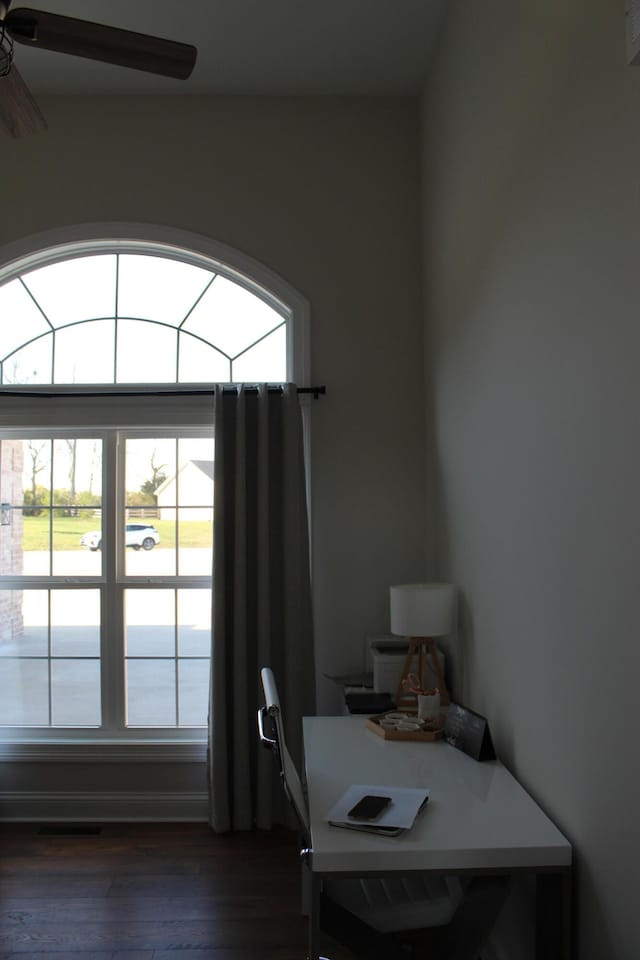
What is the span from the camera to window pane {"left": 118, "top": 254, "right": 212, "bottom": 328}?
4.13 meters

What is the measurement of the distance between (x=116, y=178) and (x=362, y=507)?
2095 mm

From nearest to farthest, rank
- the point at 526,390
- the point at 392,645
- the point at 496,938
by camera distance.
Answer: the point at 526,390, the point at 496,938, the point at 392,645

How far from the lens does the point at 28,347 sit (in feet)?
13.5

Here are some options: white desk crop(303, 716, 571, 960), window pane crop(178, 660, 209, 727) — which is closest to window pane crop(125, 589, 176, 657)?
window pane crop(178, 660, 209, 727)

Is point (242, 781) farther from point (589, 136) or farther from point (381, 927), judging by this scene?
point (589, 136)

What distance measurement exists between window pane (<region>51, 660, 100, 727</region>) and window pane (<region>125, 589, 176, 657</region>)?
9.0 inches

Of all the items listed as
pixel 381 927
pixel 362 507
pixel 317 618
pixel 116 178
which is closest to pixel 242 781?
pixel 317 618

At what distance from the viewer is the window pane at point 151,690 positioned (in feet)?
13.3

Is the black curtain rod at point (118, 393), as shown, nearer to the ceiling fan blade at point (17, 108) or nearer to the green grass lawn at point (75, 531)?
the green grass lawn at point (75, 531)

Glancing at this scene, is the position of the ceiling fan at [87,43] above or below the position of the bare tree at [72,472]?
above

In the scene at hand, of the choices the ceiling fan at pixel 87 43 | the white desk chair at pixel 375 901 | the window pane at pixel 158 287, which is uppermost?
the ceiling fan at pixel 87 43

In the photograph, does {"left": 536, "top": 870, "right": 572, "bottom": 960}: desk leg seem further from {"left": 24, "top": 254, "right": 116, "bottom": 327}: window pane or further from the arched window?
{"left": 24, "top": 254, "right": 116, "bottom": 327}: window pane

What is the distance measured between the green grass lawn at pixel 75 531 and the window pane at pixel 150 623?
27cm

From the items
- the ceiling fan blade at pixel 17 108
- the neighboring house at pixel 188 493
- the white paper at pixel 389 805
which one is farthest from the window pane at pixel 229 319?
the white paper at pixel 389 805
